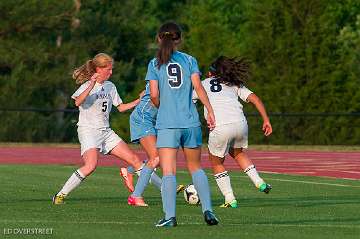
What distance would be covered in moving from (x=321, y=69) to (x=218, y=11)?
3056 centimetres

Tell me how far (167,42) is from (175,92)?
50 centimetres

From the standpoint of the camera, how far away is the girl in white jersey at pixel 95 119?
54.9 feet

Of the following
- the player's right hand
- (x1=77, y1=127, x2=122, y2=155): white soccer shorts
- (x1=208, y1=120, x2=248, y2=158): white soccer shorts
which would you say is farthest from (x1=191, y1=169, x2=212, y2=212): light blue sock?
(x1=77, y1=127, x2=122, y2=155): white soccer shorts

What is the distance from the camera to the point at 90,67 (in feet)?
55.4

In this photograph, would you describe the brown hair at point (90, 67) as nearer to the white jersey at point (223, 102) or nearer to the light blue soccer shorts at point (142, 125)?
the light blue soccer shorts at point (142, 125)

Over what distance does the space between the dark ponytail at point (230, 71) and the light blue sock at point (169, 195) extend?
362 centimetres

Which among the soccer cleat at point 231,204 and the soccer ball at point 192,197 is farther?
the soccer ball at point 192,197

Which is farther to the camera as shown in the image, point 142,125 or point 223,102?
point 142,125

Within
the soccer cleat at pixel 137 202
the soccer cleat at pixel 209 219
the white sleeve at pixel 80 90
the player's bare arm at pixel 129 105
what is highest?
the white sleeve at pixel 80 90

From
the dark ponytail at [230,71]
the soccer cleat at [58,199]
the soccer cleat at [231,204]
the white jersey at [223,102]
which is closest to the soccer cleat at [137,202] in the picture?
the soccer cleat at [58,199]

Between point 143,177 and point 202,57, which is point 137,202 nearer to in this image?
point 143,177

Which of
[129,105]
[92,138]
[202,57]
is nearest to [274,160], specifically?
[92,138]

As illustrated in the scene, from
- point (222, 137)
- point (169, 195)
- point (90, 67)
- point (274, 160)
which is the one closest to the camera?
point (169, 195)

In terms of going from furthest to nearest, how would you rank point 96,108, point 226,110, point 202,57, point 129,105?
1. point 202,57
2. point 96,108
3. point 129,105
4. point 226,110
